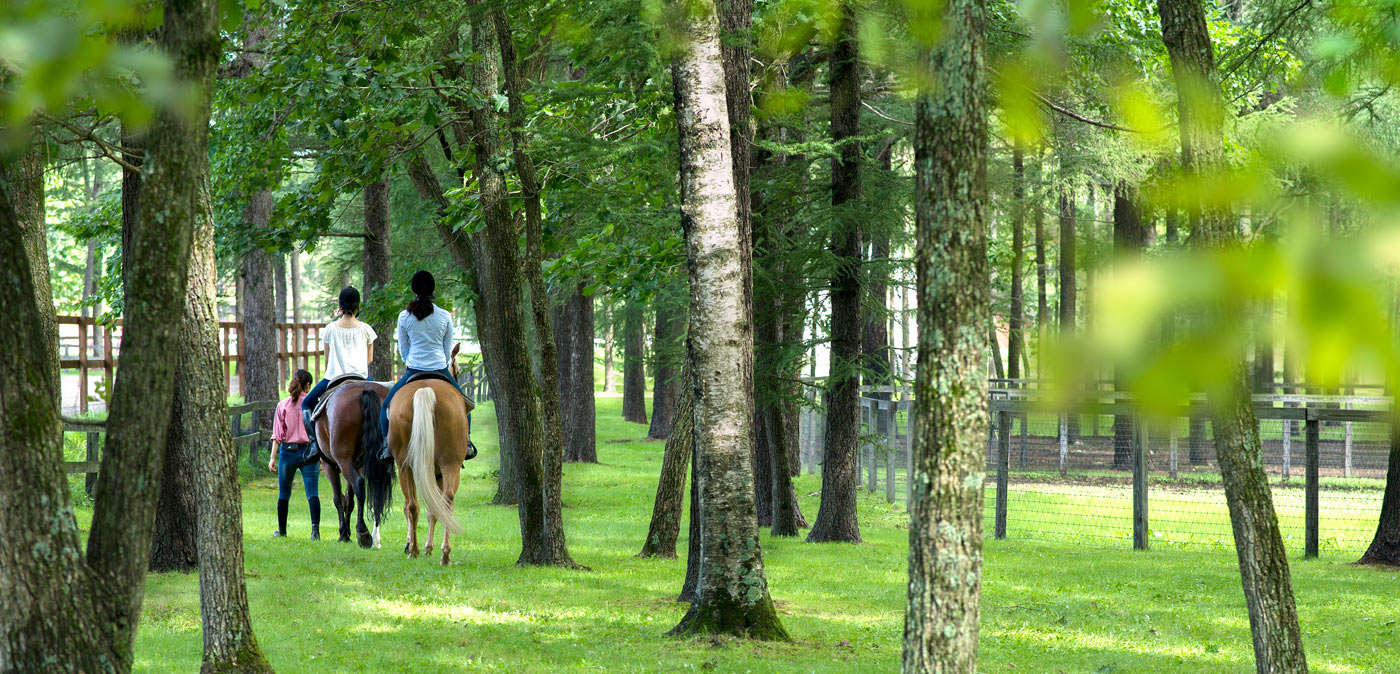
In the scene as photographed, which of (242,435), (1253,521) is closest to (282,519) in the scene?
(242,435)

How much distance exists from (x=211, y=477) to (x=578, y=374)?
17.9m

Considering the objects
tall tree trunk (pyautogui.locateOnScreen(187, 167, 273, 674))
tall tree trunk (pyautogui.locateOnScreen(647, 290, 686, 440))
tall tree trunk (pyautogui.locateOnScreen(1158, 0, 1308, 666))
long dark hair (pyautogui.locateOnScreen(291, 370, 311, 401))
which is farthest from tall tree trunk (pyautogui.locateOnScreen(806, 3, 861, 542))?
tall tree trunk (pyautogui.locateOnScreen(187, 167, 273, 674))

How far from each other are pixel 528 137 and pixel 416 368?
2440mm

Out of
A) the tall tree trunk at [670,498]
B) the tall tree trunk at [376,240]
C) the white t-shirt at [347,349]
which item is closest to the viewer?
the tall tree trunk at [670,498]

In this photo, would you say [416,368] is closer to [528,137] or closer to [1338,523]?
[528,137]

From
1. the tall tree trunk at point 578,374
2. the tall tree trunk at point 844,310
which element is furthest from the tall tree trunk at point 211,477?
the tall tree trunk at point 578,374

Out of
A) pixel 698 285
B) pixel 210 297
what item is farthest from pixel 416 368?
pixel 210 297

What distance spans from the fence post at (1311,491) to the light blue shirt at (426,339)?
889cm

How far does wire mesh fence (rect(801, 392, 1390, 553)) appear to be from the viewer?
14.6 meters

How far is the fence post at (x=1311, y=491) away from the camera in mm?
12950

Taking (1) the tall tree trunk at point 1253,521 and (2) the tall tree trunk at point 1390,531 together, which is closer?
(1) the tall tree trunk at point 1253,521

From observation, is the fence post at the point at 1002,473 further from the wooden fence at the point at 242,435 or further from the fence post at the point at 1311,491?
the wooden fence at the point at 242,435

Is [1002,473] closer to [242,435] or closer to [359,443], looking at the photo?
[359,443]

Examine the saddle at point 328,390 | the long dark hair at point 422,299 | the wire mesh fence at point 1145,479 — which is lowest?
the wire mesh fence at point 1145,479
